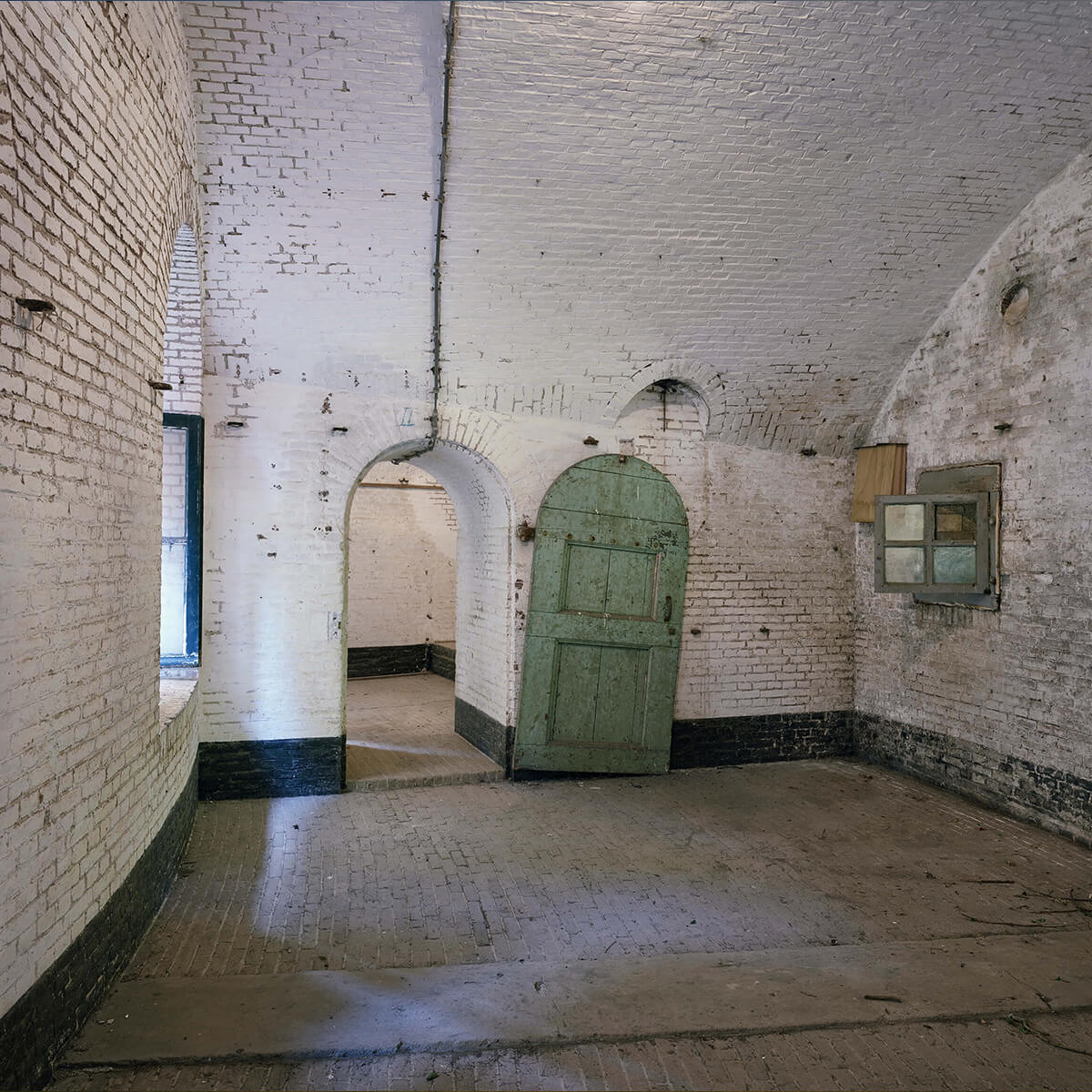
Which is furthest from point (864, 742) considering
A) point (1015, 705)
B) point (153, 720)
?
point (153, 720)

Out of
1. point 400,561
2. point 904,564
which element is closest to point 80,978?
point 904,564

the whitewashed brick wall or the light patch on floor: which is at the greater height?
the whitewashed brick wall

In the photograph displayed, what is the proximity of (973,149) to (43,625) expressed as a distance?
19.3ft

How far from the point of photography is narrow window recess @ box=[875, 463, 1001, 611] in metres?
6.11

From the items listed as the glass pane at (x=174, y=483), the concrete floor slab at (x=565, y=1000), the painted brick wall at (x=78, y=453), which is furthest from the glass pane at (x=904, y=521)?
the glass pane at (x=174, y=483)

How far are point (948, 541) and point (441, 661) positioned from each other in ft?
22.3

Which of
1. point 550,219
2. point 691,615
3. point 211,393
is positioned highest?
point 550,219

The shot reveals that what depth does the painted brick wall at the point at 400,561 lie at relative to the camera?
36.9 ft

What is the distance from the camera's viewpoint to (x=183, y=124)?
183 inches

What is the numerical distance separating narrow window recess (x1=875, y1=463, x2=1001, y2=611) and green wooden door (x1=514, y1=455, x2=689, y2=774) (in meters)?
1.60

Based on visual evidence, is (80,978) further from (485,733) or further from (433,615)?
(433,615)

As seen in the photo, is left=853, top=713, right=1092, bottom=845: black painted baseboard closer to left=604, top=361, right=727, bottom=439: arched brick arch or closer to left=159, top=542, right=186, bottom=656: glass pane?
left=604, top=361, right=727, bottom=439: arched brick arch

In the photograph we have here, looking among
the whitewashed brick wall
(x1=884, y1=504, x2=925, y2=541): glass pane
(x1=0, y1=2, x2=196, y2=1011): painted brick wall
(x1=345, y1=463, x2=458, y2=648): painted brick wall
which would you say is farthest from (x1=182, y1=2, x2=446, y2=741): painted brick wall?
(x1=345, y1=463, x2=458, y2=648): painted brick wall

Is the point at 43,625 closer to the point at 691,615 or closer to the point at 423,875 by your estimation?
the point at 423,875
